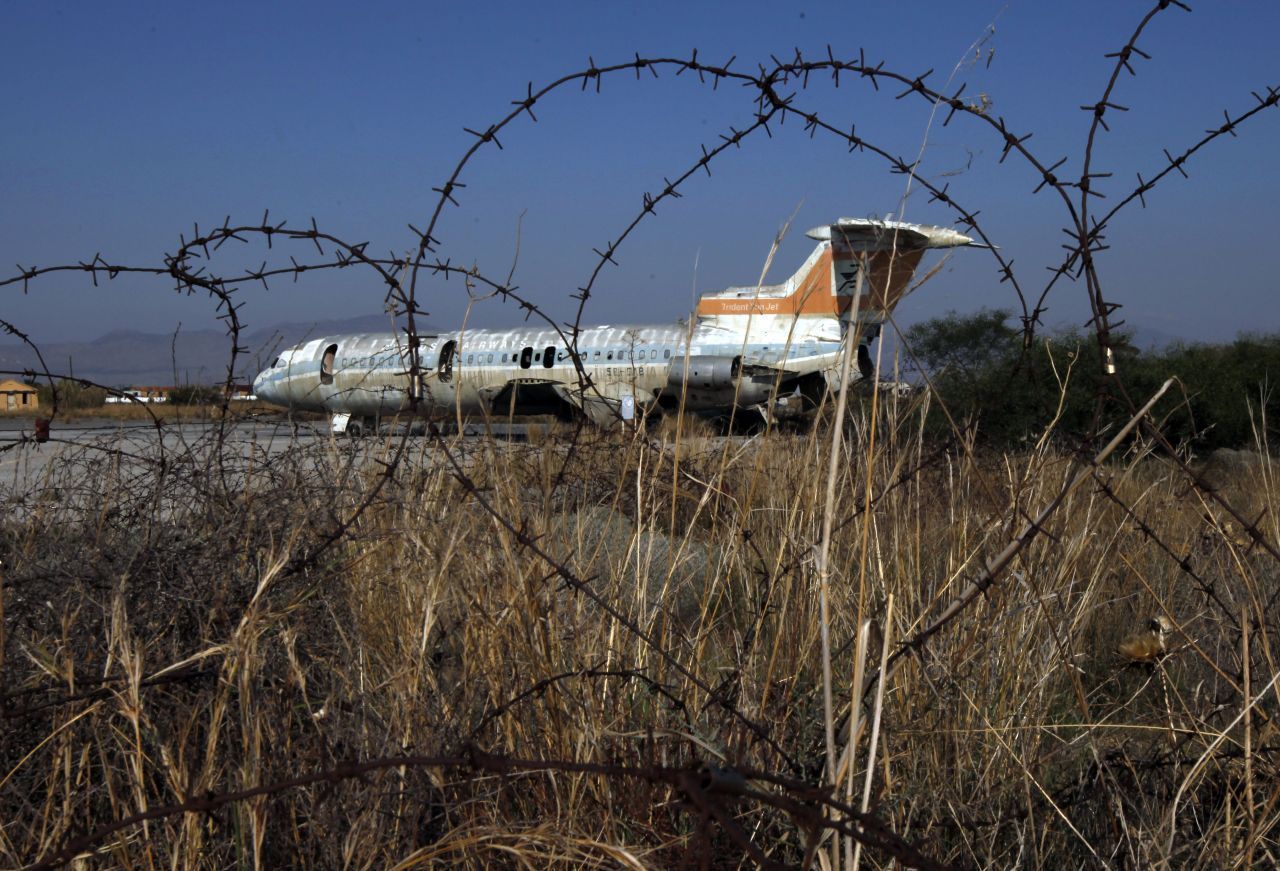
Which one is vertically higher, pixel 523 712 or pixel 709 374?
pixel 709 374

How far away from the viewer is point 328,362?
24.7m

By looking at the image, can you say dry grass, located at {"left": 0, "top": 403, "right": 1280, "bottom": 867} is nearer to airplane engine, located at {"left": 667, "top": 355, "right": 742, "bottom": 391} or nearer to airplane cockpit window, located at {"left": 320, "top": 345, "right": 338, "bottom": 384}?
airplane engine, located at {"left": 667, "top": 355, "right": 742, "bottom": 391}

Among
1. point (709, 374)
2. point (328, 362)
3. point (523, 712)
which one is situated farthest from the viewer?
point (328, 362)

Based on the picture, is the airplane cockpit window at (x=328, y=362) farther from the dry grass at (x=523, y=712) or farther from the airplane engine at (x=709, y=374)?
the dry grass at (x=523, y=712)

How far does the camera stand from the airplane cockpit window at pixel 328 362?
23.6m

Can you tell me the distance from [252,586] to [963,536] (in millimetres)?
2135

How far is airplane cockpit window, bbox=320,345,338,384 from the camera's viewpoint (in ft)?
77.5

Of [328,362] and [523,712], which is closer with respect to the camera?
[523,712]

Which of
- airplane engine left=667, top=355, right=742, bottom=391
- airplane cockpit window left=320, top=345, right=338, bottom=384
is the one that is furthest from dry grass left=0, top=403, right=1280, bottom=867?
airplane cockpit window left=320, top=345, right=338, bottom=384

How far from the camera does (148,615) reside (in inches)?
114

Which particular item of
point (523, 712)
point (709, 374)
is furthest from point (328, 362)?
point (523, 712)

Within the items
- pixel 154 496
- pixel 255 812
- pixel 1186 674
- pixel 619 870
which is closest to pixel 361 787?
pixel 255 812

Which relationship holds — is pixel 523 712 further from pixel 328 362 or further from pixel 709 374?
pixel 328 362

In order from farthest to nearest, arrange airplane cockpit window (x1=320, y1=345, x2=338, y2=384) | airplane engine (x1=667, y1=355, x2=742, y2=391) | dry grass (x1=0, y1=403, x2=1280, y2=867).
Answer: airplane cockpit window (x1=320, y1=345, x2=338, y2=384)
airplane engine (x1=667, y1=355, x2=742, y2=391)
dry grass (x1=0, y1=403, x2=1280, y2=867)
